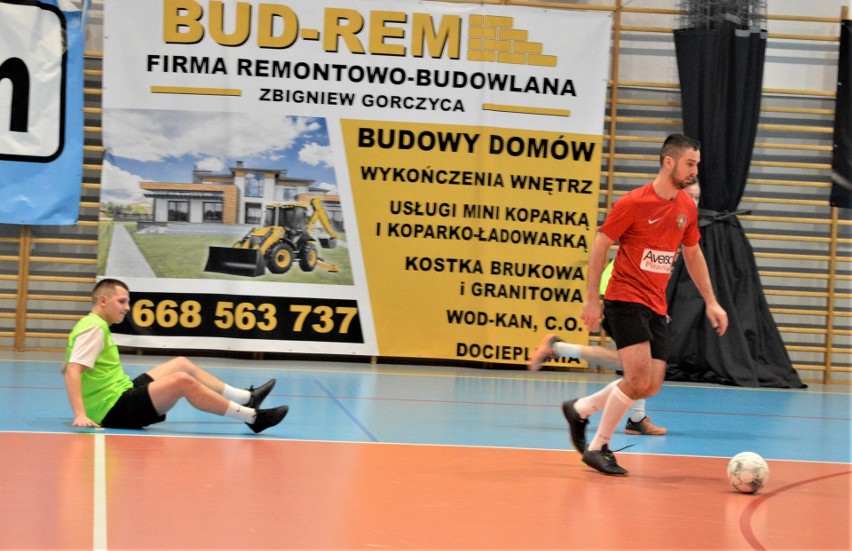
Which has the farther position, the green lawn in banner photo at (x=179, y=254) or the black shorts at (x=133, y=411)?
the green lawn in banner photo at (x=179, y=254)

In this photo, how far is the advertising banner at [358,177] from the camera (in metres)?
9.73

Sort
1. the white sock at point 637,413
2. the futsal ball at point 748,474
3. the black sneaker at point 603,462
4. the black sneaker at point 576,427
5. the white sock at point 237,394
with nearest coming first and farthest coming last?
the futsal ball at point 748,474 < the black sneaker at point 603,462 < the black sneaker at point 576,427 < the white sock at point 237,394 < the white sock at point 637,413

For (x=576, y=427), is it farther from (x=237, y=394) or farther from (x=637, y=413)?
(x=237, y=394)

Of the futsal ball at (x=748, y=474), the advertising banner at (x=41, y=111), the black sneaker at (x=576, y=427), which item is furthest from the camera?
the advertising banner at (x=41, y=111)

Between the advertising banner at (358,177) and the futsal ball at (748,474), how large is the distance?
16.7ft

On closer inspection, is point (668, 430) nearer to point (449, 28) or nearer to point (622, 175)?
point (622, 175)

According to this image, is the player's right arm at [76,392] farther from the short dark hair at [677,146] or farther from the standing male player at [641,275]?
the short dark hair at [677,146]

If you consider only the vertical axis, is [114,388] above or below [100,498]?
above

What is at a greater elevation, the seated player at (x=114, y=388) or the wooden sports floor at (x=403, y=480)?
the seated player at (x=114, y=388)

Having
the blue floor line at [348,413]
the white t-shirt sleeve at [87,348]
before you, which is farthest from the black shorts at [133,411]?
the blue floor line at [348,413]

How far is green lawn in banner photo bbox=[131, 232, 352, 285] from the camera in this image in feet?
31.9

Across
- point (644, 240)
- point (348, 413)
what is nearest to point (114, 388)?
point (348, 413)

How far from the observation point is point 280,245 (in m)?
9.89

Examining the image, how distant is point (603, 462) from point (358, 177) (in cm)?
537
